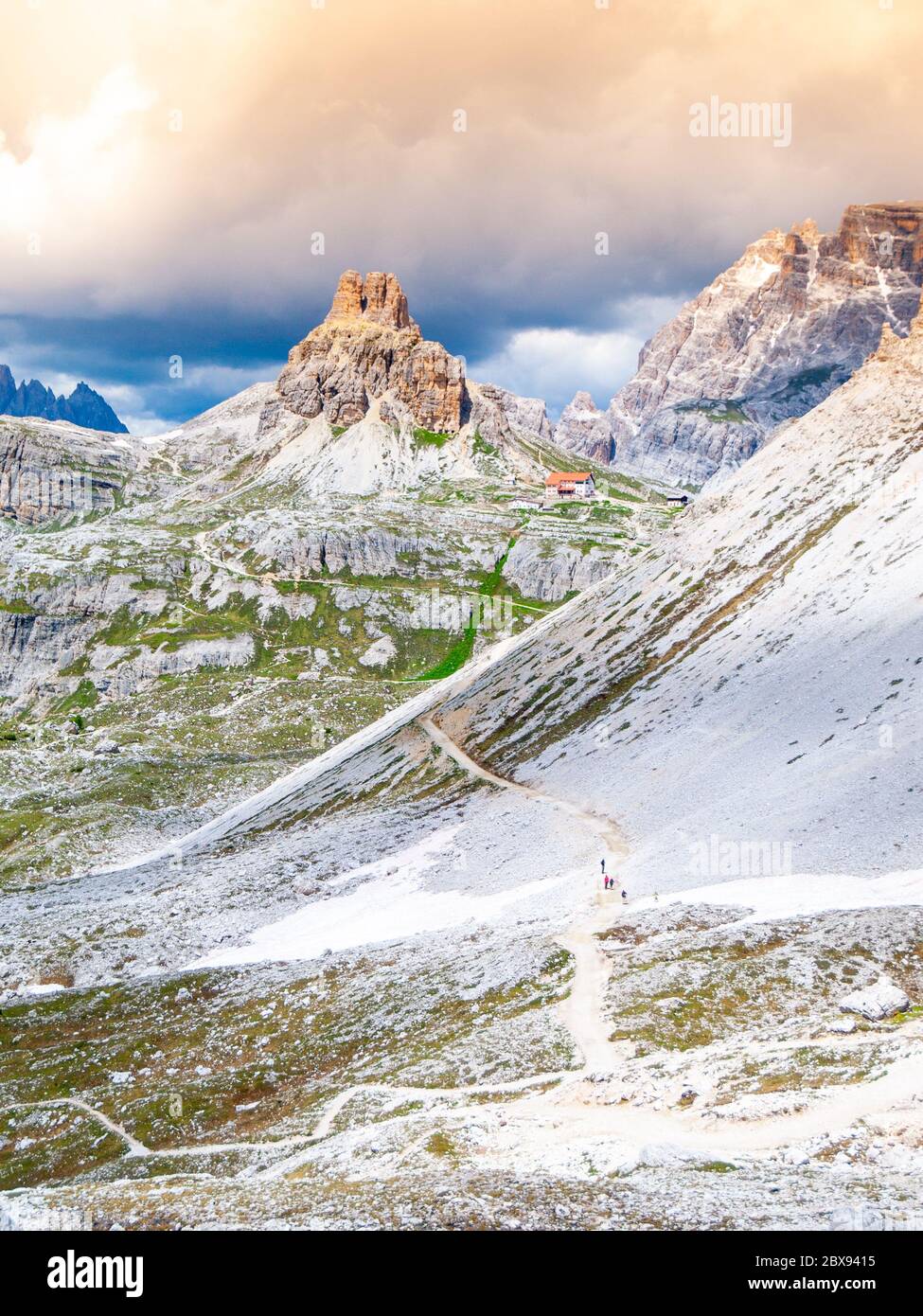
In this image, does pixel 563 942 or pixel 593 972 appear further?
pixel 563 942

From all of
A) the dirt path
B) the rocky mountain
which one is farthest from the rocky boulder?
the dirt path

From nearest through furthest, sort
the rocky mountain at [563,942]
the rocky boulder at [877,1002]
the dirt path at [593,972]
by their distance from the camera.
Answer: the rocky mountain at [563,942] < the rocky boulder at [877,1002] < the dirt path at [593,972]

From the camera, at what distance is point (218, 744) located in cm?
16050

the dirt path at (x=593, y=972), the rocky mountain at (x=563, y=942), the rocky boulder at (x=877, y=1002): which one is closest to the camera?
the rocky mountain at (x=563, y=942)

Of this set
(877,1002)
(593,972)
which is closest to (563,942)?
(593,972)

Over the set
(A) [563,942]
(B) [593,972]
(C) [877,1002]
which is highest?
(C) [877,1002]

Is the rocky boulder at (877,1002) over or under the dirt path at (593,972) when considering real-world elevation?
over

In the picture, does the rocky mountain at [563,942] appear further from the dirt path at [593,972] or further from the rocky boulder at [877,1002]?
the dirt path at [593,972]

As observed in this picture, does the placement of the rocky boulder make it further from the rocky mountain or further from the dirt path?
the dirt path

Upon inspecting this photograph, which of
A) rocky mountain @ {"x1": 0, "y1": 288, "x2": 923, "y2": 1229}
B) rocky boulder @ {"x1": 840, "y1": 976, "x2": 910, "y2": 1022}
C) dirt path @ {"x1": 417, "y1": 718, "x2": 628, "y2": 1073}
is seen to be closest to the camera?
rocky mountain @ {"x1": 0, "y1": 288, "x2": 923, "y2": 1229}

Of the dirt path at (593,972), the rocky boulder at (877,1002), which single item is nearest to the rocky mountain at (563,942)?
the rocky boulder at (877,1002)

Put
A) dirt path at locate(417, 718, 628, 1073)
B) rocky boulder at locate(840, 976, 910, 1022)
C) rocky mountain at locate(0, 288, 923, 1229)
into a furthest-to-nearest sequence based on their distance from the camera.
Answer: dirt path at locate(417, 718, 628, 1073)
rocky boulder at locate(840, 976, 910, 1022)
rocky mountain at locate(0, 288, 923, 1229)

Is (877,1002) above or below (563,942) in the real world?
above

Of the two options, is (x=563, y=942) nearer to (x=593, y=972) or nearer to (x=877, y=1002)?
(x=593, y=972)
